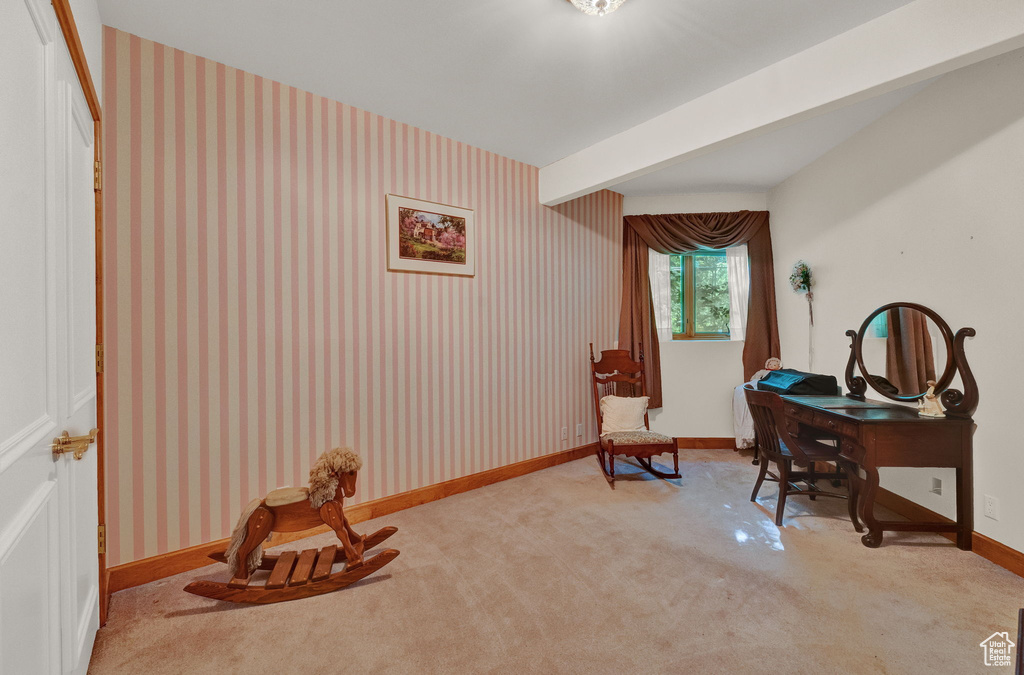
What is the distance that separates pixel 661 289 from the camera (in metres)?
4.66

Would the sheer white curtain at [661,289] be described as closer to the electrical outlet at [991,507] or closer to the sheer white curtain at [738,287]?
the sheer white curtain at [738,287]

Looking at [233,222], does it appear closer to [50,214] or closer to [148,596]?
[50,214]

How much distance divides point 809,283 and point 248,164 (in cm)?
443

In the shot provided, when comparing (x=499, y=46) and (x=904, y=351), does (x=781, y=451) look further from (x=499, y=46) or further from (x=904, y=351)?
(x=499, y=46)

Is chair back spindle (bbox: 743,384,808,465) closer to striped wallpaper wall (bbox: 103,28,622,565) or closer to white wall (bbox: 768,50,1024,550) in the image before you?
white wall (bbox: 768,50,1024,550)

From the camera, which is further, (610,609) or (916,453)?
(916,453)

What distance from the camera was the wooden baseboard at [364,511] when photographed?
212cm

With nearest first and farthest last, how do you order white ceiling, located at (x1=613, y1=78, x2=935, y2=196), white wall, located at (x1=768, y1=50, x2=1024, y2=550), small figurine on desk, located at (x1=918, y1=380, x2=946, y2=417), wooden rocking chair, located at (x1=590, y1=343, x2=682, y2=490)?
white wall, located at (x1=768, y1=50, x2=1024, y2=550), small figurine on desk, located at (x1=918, y1=380, x2=946, y2=417), white ceiling, located at (x1=613, y1=78, x2=935, y2=196), wooden rocking chair, located at (x1=590, y1=343, x2=682, y2=490)

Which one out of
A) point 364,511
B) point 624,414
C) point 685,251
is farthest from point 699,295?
point 364,511

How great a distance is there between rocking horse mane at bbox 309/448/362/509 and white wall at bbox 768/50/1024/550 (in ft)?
11.2

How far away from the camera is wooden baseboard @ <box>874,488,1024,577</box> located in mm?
2141

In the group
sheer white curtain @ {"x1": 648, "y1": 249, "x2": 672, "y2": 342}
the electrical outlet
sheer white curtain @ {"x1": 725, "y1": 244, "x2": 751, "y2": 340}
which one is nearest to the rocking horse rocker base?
the electrical outlet

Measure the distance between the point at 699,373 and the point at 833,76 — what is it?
297 cm
